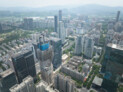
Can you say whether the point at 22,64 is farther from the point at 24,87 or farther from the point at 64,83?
the point at 64,83

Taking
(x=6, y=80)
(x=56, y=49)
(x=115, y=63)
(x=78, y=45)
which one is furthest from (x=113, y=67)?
(x=6, y=80)

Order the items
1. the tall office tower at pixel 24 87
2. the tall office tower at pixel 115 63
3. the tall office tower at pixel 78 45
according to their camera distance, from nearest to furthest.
Result: the tall office tower at pixel 24 87, the tall office tower at pixel 115 63, the tall office tower at pixel 78 45

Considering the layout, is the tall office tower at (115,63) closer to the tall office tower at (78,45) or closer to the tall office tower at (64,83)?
the tall office tower at (64,83)

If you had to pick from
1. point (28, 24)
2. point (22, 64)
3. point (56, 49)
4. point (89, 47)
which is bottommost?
point (89, 47)

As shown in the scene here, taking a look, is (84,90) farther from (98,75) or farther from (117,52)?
(117,52)

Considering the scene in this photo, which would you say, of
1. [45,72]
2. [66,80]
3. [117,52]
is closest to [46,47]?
[45,72]

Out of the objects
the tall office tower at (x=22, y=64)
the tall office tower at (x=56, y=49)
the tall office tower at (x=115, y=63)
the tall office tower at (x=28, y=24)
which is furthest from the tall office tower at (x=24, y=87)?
the tall office tower at (x=28, y=24)

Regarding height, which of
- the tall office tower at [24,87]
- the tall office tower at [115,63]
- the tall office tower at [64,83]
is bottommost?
the tall office tower at [64,83]
